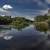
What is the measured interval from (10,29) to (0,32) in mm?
113

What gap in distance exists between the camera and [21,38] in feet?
4.17

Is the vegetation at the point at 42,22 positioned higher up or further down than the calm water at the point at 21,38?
higher up

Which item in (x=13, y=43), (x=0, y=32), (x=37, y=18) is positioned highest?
(x=37, y=18)

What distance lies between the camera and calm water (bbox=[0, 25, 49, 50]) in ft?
4.11

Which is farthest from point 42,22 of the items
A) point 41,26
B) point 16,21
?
point 16,21

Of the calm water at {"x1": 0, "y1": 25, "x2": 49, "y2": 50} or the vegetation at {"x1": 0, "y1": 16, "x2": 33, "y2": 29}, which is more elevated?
the vegetation at {"x1": 0, "y1": 16, "x2": 33, "y2": 29}

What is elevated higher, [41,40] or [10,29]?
[10,29]

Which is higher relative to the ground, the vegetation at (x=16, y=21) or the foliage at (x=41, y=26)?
the vegetation at (x=16, y=21)

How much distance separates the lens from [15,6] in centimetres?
131

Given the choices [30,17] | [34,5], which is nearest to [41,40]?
[30,17]

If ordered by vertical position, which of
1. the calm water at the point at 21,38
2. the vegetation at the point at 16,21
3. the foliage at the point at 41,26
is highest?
the vegetation at the point at 16,21

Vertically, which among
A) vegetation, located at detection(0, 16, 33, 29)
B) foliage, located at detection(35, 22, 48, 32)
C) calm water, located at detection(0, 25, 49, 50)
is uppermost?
vegetation, located at detection(0, 16, 33, 29)

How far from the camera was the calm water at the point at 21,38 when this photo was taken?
1.25 metres

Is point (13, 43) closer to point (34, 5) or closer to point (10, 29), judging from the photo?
point (10, 29)
